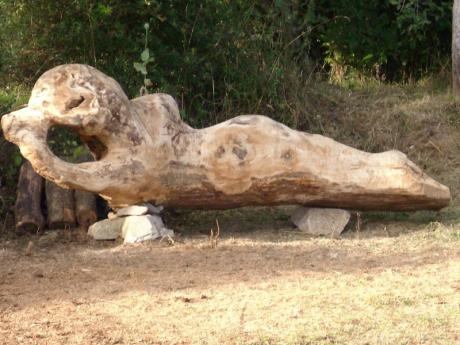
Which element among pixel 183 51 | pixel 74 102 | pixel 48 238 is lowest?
pixel 48 238

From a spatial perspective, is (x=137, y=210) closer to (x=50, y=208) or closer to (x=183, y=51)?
(x=50, y=208)

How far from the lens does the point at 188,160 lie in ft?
25.2

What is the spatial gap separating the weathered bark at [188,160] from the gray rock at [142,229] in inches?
5.6

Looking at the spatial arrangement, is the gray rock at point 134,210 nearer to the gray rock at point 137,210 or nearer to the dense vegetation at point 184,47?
the gray rock at point 137,210

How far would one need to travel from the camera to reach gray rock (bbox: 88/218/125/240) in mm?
7816

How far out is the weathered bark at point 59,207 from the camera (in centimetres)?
809

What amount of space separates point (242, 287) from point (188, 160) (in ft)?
5.56

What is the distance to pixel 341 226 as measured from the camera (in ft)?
26.5

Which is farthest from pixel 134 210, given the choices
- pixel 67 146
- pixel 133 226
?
pixel 67 146

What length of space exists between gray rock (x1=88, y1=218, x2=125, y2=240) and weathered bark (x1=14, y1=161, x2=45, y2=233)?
53cm

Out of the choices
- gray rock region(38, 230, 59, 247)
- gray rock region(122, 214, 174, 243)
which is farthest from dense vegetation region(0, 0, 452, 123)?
gray rock region(122, 214, 174, 243)

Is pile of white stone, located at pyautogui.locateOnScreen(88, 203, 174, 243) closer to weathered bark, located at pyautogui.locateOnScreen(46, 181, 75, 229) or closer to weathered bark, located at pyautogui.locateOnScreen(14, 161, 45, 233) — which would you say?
weathered bark, located at pyautogui.locateOnScreen(46, 181, 75, 229)

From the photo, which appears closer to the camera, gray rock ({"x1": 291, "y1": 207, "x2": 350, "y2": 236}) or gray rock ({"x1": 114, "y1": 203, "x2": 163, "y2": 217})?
gray rock ({"x1": 114, "y1": 203, "x2": 163, "y2": 217})

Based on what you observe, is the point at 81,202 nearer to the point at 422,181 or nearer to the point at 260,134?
the point at 260,134
